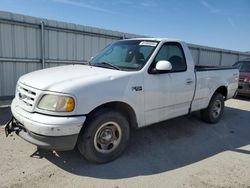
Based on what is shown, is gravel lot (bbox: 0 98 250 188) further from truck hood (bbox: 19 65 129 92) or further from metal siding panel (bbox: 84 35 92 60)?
metal siding panel (bbox: 84 35 92 60)

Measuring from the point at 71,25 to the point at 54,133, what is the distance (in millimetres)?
6704

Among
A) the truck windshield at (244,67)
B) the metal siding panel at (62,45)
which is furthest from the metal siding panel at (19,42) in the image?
the truck windshield at (244,67)

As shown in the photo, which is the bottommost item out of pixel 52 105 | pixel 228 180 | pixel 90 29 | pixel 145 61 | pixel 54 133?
pixel 228 180

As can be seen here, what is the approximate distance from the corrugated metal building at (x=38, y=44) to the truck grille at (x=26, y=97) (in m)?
4.65

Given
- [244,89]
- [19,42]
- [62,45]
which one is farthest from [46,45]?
[244,89]

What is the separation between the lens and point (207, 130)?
533 cm

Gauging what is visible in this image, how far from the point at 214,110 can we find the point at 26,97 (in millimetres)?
4642

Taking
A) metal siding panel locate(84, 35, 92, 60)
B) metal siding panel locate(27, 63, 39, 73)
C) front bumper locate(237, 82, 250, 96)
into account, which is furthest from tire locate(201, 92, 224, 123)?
metal siding panel locate(27, 63, 39, 73)

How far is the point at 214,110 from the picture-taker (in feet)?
19.2

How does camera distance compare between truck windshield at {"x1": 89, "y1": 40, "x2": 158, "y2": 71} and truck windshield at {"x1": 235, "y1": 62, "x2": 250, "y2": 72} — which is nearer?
truck windshield at {"x1": 89, "y1": 40, "x2": 158, "y2": 71}

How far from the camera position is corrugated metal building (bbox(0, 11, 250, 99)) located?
735 cm

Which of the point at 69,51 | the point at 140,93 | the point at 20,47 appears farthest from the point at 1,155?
the point at 69,51

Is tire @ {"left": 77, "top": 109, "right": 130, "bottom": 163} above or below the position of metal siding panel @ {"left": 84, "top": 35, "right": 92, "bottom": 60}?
below

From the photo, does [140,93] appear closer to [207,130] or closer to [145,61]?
[145,61]
